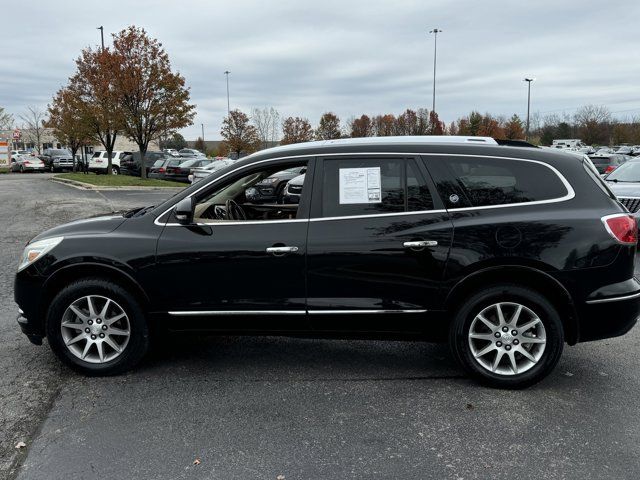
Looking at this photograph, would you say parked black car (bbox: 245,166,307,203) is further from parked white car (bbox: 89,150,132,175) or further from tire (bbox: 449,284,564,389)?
parked white car (bbox: 89,150,132,175)

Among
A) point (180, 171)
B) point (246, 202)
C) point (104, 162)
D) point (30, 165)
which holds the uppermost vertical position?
point (104, 162)

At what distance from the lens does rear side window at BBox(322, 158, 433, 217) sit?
4.03 metres

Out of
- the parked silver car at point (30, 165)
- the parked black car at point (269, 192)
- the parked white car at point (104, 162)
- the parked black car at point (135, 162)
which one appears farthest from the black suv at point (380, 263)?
the parked silver car at point (30, 165)

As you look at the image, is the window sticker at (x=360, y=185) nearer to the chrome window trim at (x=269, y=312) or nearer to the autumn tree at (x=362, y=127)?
the chrome window trim at (x=269, y=312)

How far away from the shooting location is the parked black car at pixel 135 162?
109 ft

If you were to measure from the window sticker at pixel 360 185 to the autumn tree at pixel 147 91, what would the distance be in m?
22.8

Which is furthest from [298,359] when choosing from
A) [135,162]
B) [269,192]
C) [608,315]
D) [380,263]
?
[135,162]

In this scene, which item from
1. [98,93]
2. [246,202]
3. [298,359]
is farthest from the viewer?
[98,93]

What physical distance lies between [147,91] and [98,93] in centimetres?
217

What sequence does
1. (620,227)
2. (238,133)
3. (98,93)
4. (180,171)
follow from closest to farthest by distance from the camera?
(620,227) → (98,93) → (180,171) → (238,133)

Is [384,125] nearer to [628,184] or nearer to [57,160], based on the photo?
[57,160]

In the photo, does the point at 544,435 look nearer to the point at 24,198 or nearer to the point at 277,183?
the point at 277,183

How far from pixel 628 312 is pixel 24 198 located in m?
18.7

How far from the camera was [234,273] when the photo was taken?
4066 millimetres
